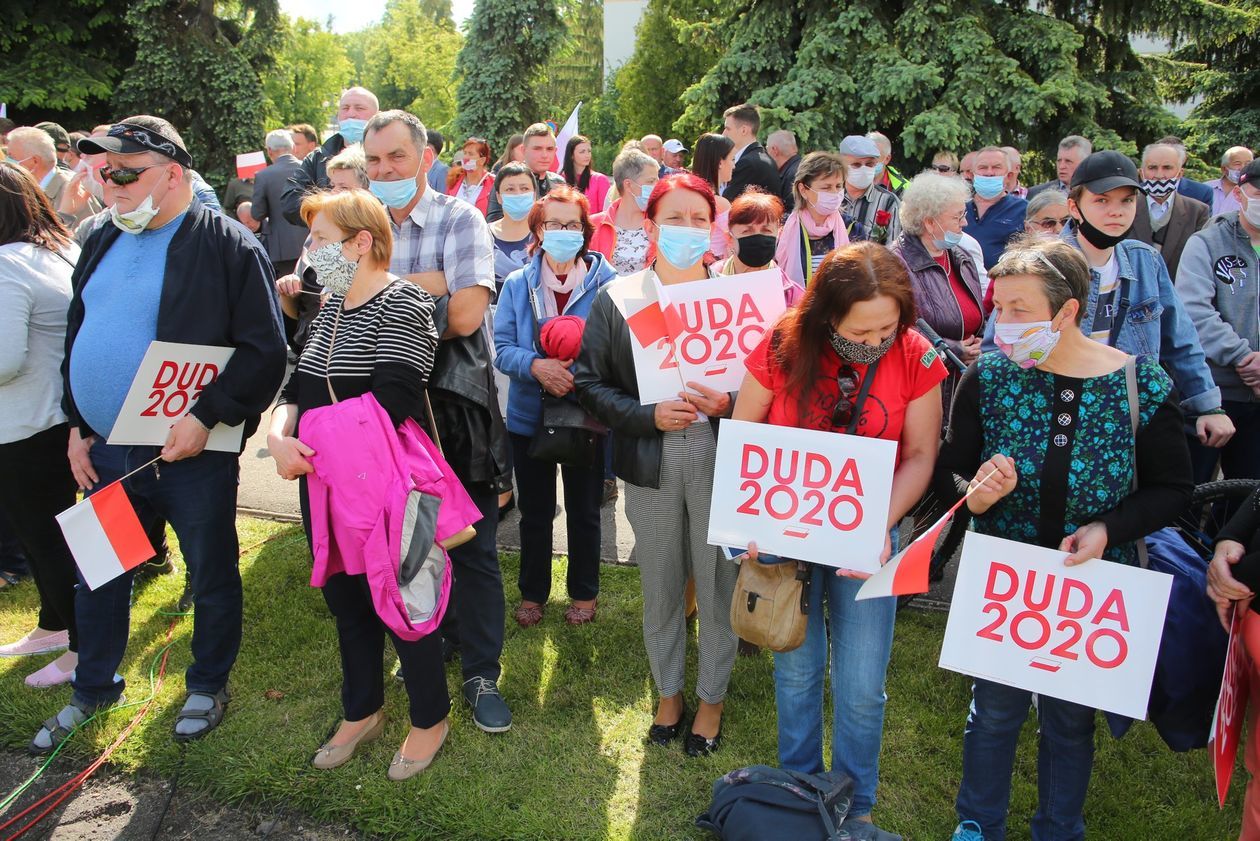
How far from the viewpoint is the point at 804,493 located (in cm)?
282

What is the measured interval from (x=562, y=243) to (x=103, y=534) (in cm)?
229

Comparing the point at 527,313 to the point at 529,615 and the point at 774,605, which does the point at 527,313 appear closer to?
the point at 529,615

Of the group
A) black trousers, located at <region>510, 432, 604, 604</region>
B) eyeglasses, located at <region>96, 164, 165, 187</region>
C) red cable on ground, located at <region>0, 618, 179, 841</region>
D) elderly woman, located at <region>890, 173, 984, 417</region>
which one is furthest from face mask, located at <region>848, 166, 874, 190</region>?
red cable on ground, located at <region>0, 618, 179, 841</region>

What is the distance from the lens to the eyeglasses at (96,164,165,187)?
3.43 meters

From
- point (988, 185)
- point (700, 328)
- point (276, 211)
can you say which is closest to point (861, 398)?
point (700, 328)

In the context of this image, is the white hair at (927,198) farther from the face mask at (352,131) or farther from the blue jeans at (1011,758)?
the face mask at (352,131)

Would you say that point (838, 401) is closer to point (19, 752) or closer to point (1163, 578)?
point (1163, 578)

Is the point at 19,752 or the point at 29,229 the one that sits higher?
the point at 29,229

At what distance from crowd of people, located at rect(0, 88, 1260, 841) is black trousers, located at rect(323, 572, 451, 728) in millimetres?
13

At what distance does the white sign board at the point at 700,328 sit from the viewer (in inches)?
128

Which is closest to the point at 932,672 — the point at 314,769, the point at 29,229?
the point at 314,769

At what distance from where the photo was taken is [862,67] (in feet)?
43.6

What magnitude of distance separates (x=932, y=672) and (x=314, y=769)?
277 centimetres

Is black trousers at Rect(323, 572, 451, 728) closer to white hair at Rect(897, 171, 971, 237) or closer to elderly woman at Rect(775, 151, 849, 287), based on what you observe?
elderly woman at Rect(775, 151, 849, 287)
